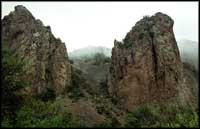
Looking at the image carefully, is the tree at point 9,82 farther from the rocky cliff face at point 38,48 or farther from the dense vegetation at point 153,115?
the rocky cliff face at point 38,48

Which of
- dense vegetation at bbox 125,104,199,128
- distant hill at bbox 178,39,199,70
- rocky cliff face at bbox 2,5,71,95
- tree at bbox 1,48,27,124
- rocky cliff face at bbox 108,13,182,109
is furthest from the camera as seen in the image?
distant hill at bbox 178,39,199,70

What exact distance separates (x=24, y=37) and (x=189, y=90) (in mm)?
25238

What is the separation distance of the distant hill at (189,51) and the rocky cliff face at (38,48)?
126 feet

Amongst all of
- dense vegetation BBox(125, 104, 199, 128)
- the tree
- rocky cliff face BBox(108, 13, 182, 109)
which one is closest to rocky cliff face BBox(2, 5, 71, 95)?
rocky cliff face BBox(108, 13, 182, 109)

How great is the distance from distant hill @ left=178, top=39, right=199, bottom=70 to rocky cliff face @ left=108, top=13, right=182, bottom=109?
29.3m

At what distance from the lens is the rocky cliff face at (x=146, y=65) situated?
251 feet

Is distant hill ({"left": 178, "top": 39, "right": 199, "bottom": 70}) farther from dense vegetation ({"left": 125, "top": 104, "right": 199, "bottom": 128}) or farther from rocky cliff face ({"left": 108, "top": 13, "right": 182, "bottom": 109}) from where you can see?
dense vegetation ({"left": 125, "top": 104, "right": 199, "bottom": 128})

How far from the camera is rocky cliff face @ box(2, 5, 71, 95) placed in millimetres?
73312

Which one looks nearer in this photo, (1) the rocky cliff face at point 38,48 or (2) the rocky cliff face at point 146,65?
(1) the rocky cliff face at point 38,48

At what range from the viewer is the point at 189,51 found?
130 m

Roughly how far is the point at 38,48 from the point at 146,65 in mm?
15943

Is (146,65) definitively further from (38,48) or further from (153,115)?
(38,48)

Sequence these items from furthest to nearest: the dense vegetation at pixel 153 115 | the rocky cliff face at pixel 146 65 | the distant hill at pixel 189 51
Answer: the distant hill at pixel 189 51
the rocky cliff face at pixel 146 65
the dense vegetation at pixel 153 115

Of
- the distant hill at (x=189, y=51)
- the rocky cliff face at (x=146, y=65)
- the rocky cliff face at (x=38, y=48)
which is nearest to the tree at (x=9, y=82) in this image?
the rocky cliff face at (x=38, y=48)
